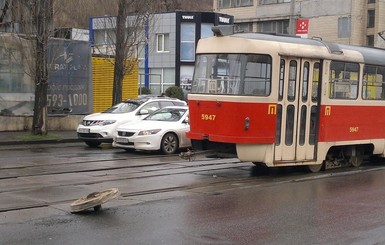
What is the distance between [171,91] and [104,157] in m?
23.5

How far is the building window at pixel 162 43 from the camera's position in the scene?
48.5 meters

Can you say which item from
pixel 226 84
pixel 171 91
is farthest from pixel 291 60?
pixel 171 91

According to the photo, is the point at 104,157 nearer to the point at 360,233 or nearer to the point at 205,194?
the point at 205,194

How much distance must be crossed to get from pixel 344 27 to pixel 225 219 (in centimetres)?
5881

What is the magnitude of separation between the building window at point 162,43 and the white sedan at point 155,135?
3232 cm

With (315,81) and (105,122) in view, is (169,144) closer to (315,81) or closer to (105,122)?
(105,122)

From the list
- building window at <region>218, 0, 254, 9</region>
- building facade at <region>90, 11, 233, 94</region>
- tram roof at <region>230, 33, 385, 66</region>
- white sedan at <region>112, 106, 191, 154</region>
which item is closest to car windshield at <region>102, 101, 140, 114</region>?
white sedan at <region>112, 106, 191, 154</region>

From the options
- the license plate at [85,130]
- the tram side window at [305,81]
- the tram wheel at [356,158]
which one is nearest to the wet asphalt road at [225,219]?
the tram side window at [305,81]

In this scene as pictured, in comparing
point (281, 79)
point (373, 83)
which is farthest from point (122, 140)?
point (373, 83)

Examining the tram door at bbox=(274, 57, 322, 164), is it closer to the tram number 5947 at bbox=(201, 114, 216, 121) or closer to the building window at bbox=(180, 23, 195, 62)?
the tram number 5947 at bbox=(201, 114, 216, 121)

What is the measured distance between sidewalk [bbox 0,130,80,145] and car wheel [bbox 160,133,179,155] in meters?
6.05

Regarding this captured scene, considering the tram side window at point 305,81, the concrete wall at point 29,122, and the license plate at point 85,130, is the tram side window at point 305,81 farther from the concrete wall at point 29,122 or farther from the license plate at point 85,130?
the concrete wall at point 29,122

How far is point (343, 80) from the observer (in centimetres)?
1279

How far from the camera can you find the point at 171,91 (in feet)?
126
